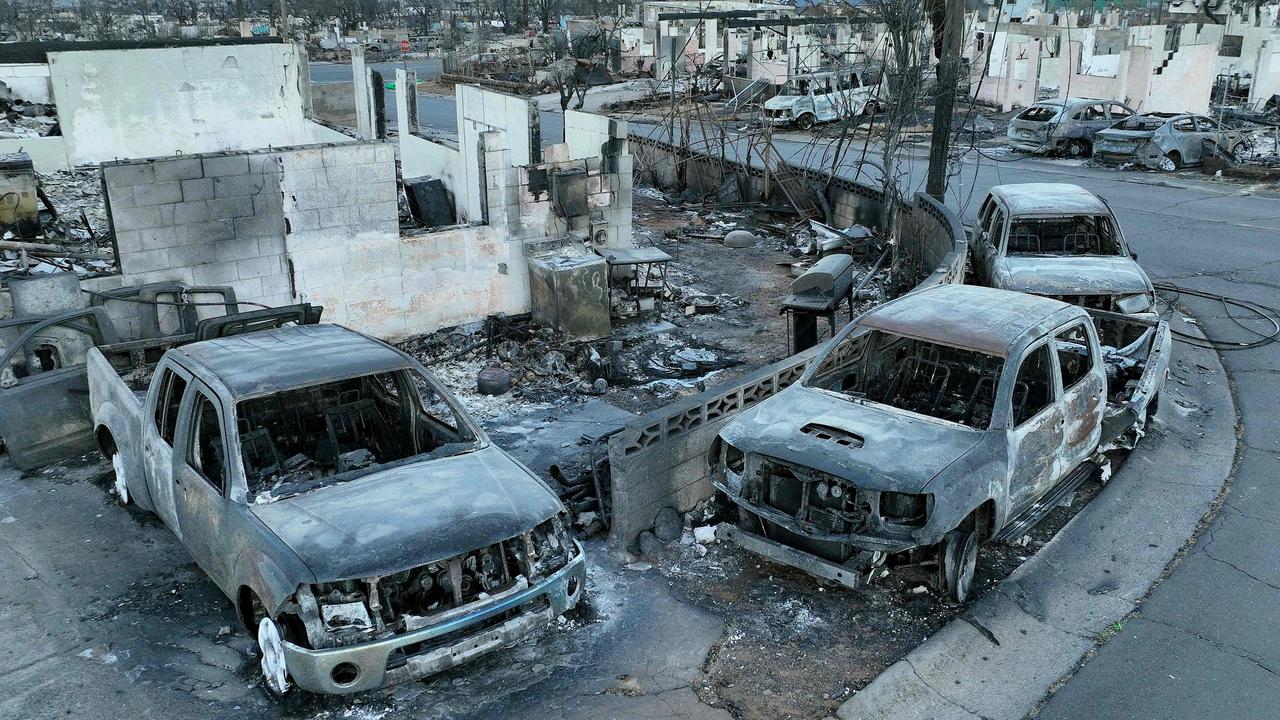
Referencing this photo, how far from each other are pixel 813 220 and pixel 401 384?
463 inches

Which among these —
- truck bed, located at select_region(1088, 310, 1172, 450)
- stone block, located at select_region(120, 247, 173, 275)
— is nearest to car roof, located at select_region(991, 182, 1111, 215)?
truck bed, located at select_region(1088, 310, 1172, 450)

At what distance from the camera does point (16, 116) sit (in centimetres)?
2641

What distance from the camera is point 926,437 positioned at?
6.18 meters

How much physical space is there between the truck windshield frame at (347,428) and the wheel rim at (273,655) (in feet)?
3.53

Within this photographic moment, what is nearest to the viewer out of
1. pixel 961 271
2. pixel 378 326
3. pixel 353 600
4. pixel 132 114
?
pixel 353 600

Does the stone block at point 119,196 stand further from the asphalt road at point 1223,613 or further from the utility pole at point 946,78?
the utility pole at point 946,78

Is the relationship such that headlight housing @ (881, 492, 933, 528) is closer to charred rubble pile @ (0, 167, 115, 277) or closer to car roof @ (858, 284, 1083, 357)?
car roof @ (858, 284, 1083, 357)

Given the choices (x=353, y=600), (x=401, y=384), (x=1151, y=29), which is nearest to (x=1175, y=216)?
(x=1151, y=29)

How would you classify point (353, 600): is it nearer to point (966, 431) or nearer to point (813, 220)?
point (966, 431)

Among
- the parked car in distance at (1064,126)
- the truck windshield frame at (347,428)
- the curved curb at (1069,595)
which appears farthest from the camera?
the parked car in distance at (1064,126)

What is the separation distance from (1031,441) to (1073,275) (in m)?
4.47

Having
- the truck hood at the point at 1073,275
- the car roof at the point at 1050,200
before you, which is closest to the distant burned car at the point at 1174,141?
the car roof at the point at 1050,200

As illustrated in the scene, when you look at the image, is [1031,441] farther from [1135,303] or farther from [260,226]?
[260,226]

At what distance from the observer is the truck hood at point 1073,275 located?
9.95 metres
